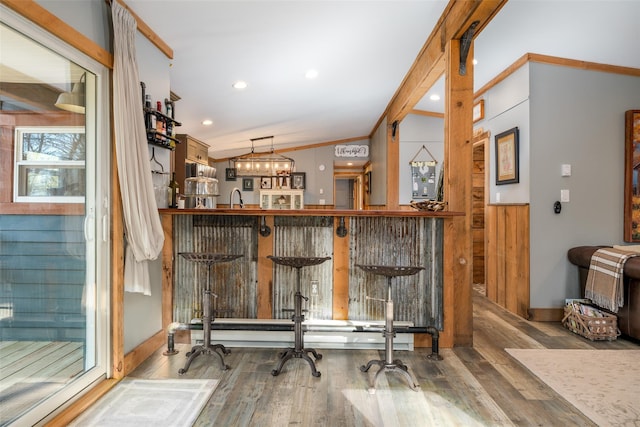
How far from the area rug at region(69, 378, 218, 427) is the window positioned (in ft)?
3.93

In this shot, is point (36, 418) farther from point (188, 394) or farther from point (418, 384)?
point (418, 384)

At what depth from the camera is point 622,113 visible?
386cm

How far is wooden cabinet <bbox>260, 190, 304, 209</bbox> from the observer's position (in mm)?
3633

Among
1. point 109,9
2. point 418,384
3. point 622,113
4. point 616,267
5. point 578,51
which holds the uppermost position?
point 578,51

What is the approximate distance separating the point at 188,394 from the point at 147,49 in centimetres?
251

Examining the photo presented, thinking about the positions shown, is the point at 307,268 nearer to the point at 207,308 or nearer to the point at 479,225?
the point at 207,308

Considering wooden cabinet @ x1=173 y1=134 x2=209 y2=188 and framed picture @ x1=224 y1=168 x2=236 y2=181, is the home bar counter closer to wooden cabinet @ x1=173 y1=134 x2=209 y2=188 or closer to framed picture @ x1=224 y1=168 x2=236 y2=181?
wooden cabinet @ x1=173 y1=134 x2=209 y2=188

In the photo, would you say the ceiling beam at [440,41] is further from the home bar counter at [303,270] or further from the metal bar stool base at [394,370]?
the metal bar stool base at [394,370]

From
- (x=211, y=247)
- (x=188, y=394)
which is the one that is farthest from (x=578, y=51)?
(x=188, y=394)

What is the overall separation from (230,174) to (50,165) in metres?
6.99

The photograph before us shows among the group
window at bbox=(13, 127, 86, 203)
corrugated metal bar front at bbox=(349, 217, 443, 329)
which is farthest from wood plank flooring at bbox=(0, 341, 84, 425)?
corrugated metal bar front at bbox=(349, 217, 443, 329)

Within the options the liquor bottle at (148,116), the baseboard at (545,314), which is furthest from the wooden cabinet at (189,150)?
the baseboard at (545,314)

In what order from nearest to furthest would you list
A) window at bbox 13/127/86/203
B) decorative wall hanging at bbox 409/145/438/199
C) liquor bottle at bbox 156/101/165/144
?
window at bbox 13/127/86/203, liquor bottle at bbox 156/101/165/144, decorative wall hanging at bbox 409/145/438/199

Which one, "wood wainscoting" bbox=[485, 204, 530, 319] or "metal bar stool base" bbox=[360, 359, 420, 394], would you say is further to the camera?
"wood wainscoting" bbox=[485, 204, 530, 319]
